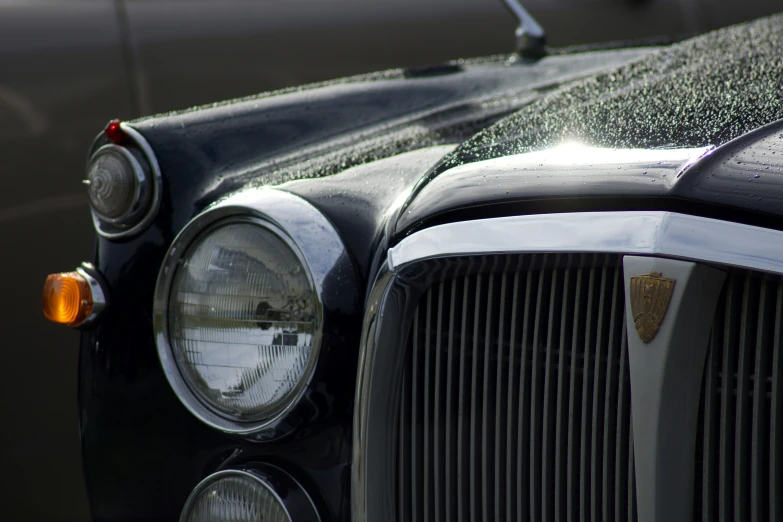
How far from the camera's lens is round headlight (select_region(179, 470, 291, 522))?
1457 mm

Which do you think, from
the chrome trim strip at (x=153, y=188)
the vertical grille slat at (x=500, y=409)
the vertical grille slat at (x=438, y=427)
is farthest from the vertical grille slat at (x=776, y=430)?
the chrome trim strip at (x=153, y=188)

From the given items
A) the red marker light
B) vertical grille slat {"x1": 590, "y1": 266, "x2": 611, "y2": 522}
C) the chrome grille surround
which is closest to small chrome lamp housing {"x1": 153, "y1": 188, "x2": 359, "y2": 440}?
the chrome grille surround

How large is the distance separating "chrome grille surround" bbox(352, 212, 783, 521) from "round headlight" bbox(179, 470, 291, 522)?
0.15m

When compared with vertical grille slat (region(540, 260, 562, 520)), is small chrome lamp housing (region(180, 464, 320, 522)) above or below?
below

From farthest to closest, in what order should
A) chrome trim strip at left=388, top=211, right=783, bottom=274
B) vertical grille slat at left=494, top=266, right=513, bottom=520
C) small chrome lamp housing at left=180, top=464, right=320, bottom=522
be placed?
small chrome lamp housing at left=180, top=464, right=320, bottom=522, vertical grille slat at left=494, top=266, right=513, bottom=520, chrome trim strip at left=388, top=211, right=783, bottom=274

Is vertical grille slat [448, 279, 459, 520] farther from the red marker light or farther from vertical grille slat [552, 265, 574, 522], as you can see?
the red marker light

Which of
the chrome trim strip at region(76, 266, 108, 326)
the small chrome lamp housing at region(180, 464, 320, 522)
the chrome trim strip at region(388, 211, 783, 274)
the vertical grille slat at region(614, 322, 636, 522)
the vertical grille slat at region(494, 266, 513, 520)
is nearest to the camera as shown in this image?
the chrome trim strip at region(388, 211, 783, 274)

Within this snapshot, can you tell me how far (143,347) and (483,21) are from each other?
87.0 inches

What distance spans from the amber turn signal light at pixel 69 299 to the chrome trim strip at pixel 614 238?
74cm

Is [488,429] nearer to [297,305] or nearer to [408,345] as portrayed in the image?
[408,345]

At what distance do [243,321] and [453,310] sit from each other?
14.8 inches

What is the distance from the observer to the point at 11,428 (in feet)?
8.43

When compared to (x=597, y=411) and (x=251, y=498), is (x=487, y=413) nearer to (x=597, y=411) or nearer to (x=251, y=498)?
(x=597, y=411)

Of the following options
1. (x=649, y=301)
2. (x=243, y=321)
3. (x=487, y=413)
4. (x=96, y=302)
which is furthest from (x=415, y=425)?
(x=96, y=302)
